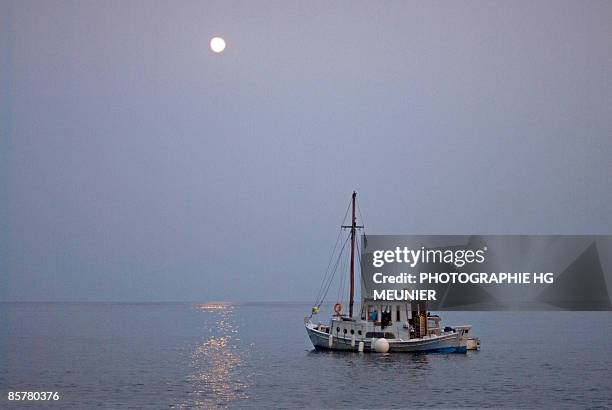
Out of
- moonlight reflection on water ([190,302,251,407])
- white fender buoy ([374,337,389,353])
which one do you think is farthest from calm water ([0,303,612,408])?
white fender buoy ([374,337,389,353])

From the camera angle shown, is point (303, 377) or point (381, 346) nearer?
point (303, 377)

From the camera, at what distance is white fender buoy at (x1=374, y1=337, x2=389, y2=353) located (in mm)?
85875

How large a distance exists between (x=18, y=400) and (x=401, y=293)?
156 ft

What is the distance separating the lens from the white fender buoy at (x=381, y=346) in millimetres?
85875

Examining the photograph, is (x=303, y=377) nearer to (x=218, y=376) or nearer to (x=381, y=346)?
(x=218, y=376)

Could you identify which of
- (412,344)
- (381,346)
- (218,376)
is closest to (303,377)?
(218,376)

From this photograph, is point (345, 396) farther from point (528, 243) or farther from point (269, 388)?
point (528, 243)

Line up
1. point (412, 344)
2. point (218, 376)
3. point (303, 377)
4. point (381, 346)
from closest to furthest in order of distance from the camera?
point (303, 377) → point (218, 376) → point (381, 346) → point (412, 344)

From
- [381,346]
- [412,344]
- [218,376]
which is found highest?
[412,344]

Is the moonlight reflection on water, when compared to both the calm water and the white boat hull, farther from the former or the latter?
the white boat hull

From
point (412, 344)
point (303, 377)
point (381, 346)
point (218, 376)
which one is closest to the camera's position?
point (303, 377)

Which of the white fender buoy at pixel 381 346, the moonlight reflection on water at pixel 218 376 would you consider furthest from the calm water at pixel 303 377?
the white fender buoy at pixel 381 346

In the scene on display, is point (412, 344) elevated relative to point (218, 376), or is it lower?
elevated

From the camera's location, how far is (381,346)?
85.9m
